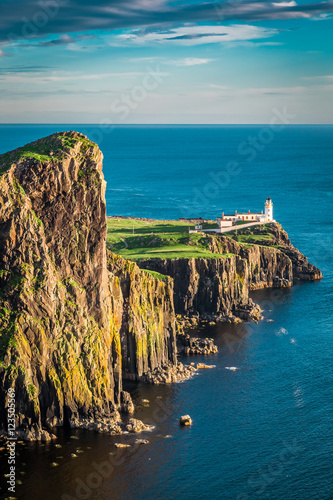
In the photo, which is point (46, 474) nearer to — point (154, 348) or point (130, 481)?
point (130, 481)

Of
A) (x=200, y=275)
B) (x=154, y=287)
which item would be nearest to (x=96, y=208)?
(x=154, y=287)

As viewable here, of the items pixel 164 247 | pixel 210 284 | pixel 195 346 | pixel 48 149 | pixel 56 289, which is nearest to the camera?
pixel 56 289

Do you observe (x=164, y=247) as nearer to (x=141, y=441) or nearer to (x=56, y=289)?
(x=56, y=289)

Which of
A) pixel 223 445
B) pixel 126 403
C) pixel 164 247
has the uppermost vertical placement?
pixel 164 247

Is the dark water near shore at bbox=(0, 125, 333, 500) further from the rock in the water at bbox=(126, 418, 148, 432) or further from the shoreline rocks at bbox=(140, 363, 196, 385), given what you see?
the shoreline rocks at bbox=(140, 363, 196, 385)

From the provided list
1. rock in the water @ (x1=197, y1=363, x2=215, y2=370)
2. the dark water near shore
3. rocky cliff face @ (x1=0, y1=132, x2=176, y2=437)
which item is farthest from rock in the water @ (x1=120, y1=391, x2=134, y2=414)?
rock in the water @ (x1=197, y1=363, x2=215, y2=370)

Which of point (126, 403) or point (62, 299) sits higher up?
point (62, 299)

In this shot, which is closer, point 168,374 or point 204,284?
point 168,374

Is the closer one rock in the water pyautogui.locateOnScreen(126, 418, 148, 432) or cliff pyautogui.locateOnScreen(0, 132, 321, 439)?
cliff pyautogui.locateOnScreen(0, 132, 321, 439)

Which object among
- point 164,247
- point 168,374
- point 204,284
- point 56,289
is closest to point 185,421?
point 168,374
